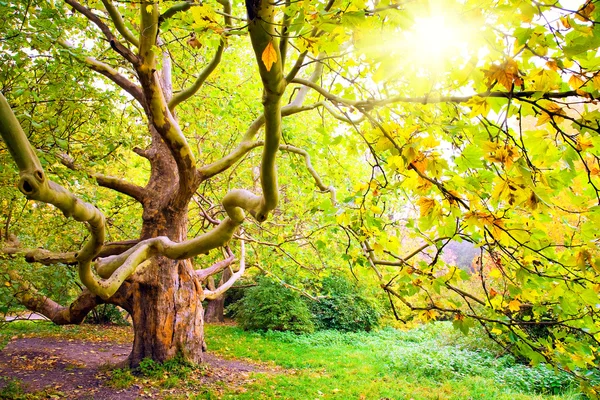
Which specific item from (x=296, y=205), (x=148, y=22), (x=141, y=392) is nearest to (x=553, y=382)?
(x=296, y=205)

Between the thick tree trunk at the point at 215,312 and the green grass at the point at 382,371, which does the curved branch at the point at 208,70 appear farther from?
the thick tree trunk at the point at 215,312

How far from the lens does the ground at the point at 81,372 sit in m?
5.19

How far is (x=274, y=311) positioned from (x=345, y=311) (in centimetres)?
330

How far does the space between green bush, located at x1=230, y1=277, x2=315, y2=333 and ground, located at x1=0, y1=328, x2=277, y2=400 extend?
3.80m

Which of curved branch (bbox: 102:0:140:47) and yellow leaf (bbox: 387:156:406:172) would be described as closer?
yellow leaf (bbox: 387:156:406:172)

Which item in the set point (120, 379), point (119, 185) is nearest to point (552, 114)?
point (119, 185)

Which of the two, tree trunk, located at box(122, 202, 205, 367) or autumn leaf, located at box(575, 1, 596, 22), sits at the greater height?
autumn leaf, located at box(575, 1, 596, 22)

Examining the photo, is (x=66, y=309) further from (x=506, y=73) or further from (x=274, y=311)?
(x=274, y=311)

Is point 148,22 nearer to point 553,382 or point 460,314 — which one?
point 460,314

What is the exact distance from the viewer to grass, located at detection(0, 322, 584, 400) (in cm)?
586

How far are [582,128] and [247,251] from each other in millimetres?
8886

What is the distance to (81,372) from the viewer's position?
6.17m

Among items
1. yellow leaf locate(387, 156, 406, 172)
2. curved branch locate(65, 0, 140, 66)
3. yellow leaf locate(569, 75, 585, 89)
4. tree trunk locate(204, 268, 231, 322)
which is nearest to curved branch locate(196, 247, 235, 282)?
curved branch locate(65, 0, 140, 66)

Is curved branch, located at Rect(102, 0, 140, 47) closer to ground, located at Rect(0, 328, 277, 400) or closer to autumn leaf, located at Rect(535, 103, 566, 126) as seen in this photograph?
autumn leaf, located at Rect(535, 103, 566, 126)
